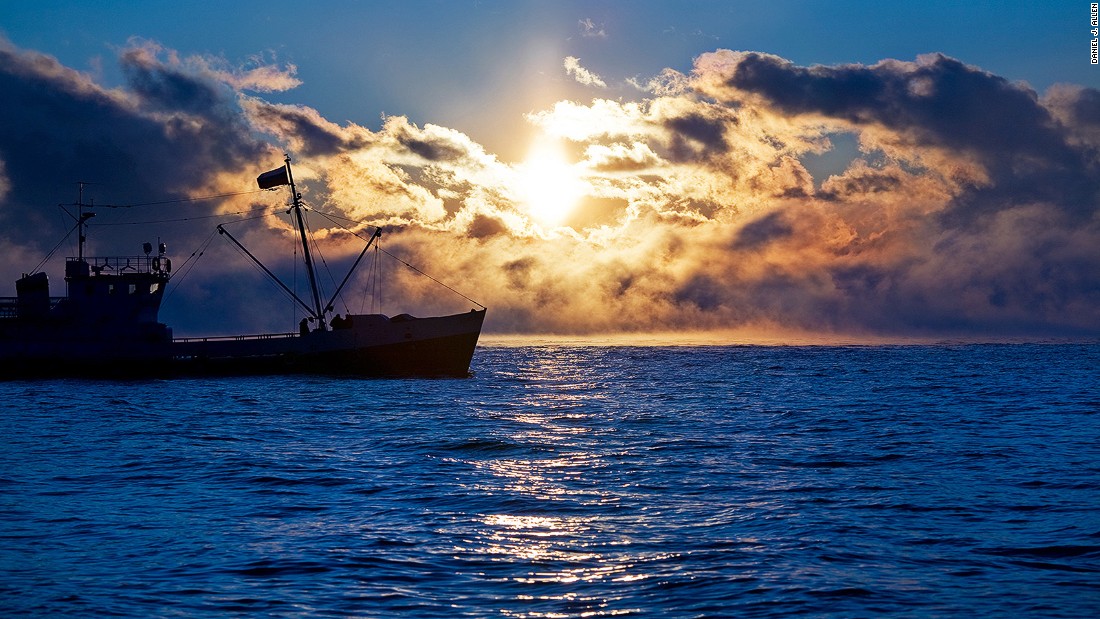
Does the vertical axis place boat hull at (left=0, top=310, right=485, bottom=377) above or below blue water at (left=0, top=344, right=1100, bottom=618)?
above

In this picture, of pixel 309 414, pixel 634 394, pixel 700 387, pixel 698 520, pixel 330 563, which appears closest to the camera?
pixel 330 563

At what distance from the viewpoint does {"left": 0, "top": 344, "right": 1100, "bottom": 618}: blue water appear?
619 inches

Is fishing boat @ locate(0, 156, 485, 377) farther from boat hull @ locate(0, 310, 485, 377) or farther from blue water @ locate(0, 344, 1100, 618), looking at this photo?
blue water @ locate(0, 344, 1100, 618)

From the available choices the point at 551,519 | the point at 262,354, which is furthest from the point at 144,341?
the point at 551,519

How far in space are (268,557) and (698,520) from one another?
390 inches

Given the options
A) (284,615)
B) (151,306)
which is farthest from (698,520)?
(151,306)

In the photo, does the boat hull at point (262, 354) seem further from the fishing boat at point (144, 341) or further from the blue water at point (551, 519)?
the blue water at point (551, 519)

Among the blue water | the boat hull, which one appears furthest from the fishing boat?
the blue water

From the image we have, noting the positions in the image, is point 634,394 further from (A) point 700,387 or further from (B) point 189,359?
(B) point 189,359

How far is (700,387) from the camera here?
94.6 m

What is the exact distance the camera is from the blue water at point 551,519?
51.6ft

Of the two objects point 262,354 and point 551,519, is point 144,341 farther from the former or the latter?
point 551,519

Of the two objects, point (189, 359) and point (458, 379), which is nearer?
point (189, 359)

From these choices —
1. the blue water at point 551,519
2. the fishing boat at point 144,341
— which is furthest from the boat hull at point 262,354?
the blue water at point 551,519
